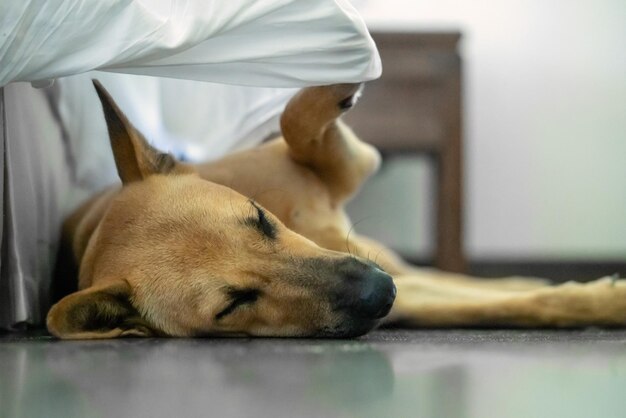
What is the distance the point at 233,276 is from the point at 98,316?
0.24 meters

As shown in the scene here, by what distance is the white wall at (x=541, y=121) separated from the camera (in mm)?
3865

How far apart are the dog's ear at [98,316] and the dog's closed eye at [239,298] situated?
15 cm

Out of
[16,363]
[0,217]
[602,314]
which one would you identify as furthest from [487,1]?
[16,363]

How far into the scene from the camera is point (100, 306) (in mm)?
1189

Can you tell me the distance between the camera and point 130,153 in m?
1.42

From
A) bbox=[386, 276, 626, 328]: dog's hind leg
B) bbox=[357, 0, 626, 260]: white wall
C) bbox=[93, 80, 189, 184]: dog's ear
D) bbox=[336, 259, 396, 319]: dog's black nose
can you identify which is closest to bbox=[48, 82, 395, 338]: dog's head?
bbox=[336, 259, 396, 319]: dog's black nose

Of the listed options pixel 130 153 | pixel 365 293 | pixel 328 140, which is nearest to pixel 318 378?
pixel 365 293

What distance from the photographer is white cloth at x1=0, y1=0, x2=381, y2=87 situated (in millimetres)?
1070

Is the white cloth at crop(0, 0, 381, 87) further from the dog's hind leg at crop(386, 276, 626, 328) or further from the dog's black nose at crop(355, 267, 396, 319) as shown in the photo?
the dog's hind leg at crop(386, 276, 626, 328)

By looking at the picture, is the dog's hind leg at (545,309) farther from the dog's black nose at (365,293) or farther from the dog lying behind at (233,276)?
the dog's black nose at (365,293)

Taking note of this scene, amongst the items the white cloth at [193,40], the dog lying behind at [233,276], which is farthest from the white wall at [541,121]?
the white cloth at [193,40]

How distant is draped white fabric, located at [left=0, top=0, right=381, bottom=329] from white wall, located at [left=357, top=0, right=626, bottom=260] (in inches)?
98.7

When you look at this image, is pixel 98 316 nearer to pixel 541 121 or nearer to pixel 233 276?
pixel 233 276

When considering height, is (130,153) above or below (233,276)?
above
